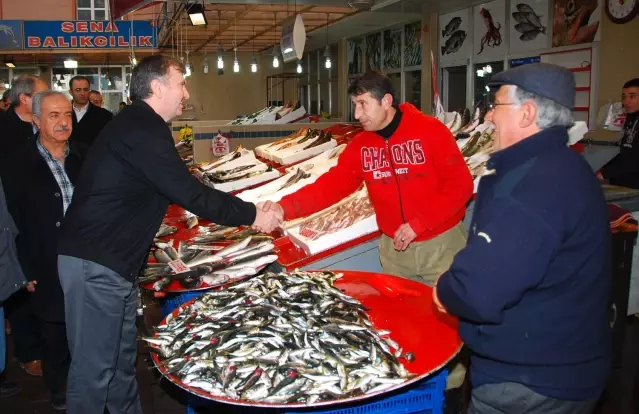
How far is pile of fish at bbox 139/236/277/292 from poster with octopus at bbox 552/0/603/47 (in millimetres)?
6898

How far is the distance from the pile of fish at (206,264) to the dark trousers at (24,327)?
1275mm

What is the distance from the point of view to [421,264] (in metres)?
3.72

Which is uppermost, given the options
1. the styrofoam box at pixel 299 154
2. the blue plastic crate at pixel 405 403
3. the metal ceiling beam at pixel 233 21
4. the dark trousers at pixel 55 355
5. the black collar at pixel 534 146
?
the metal ceiling beam at pixel 233 21

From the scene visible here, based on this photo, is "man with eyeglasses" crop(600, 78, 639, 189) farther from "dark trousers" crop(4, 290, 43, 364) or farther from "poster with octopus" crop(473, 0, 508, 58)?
"dark trousers" crop(4, 290, 43, 364)

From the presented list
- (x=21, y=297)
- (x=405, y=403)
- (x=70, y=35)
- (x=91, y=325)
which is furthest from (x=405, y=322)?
(x=70, y=35)

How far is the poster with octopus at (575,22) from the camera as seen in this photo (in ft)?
28.2

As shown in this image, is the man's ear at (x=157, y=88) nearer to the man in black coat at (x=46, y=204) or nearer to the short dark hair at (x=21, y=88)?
the man in black coat at (x=46, y=204)

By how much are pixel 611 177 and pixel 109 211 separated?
537 centimetres

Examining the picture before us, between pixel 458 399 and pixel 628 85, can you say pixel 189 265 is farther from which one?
pixel 628 85

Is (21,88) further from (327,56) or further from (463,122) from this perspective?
(327,56)

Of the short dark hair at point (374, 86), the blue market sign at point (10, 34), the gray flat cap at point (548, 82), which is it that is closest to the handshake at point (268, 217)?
the short dark hair at point (374, 86)

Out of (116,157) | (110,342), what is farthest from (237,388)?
(116,157)

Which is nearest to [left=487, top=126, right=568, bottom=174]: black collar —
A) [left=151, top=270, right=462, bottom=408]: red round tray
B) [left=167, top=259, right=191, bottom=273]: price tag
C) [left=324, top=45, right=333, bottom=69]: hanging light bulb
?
[left=151, top=270, right=462, bottom=408]: red round tray

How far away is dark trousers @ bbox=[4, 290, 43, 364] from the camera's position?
185 inches
